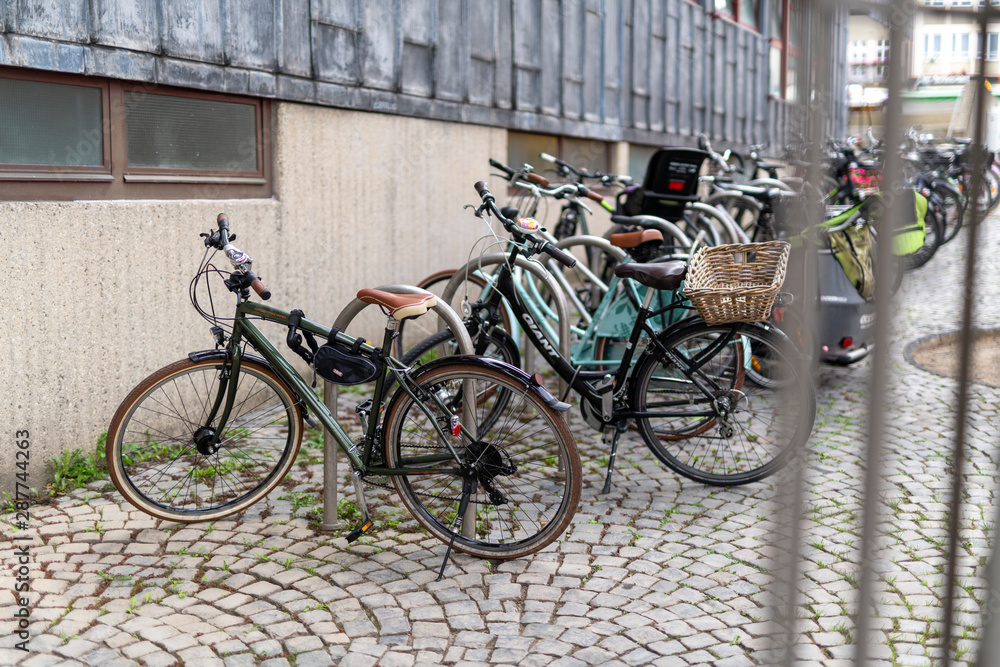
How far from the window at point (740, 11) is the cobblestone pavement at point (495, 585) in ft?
34.8

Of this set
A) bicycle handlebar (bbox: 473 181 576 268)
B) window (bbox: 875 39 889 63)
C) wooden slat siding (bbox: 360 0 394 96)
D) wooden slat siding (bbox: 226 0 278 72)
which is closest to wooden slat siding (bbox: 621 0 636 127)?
wooden slat siding (bbox: 360 0 394 96)

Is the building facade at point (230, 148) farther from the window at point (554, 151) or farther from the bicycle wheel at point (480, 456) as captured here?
the bicycle wheel at point (480, 456)

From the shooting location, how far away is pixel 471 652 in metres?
3.01

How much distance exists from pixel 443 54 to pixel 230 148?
2.47 meters

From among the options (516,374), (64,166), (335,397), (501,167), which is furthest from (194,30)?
(516,374)

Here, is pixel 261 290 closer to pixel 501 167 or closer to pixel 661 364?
pixel 661 364

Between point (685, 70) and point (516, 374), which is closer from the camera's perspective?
point (516, 374)

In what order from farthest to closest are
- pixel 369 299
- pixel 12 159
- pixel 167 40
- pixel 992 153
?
pixel 167 40 < pixel 12 159 < pixel 369 299 < pixel 992 153

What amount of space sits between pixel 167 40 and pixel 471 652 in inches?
144

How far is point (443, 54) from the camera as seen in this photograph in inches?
299

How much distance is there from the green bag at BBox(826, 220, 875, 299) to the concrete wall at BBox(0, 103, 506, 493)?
311cm

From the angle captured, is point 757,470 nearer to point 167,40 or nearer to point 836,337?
point 836,337

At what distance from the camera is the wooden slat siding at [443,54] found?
4633 millimetres

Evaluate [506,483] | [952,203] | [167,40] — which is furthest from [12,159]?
[952,203]
